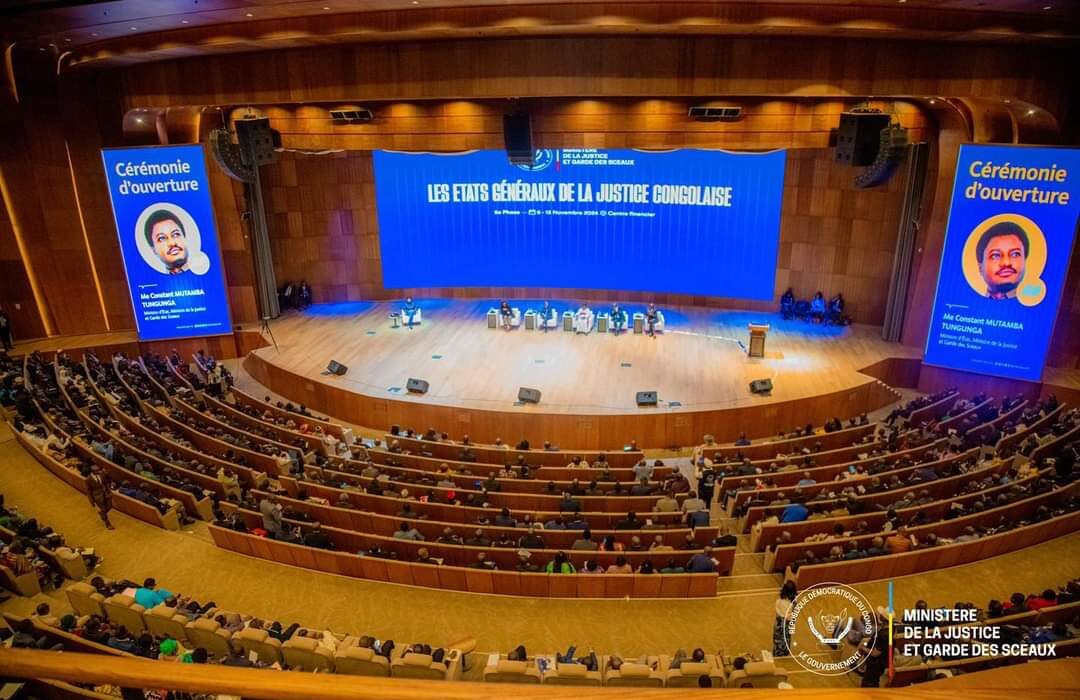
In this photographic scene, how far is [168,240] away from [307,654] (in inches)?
517

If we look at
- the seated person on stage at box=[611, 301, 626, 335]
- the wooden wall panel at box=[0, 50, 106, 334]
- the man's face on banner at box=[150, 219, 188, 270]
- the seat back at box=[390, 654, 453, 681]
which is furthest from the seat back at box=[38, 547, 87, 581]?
the seated person on stage at box=[611, 301, 626, 335]

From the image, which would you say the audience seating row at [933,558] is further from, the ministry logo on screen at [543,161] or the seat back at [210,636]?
the ministry logo on screen at [543,161]

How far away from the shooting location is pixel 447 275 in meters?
22.1

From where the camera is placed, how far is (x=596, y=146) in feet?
49.6

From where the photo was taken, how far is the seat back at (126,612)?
26.1ft

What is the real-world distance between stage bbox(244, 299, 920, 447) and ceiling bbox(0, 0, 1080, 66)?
22.4 feet

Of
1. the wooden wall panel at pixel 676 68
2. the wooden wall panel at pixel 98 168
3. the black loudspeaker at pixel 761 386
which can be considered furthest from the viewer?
the wooden wall panel at pixel 98 168

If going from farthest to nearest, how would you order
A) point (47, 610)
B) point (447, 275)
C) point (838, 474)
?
1. point (447, 275)
2. point (838, 474)
3. point (47, 610)

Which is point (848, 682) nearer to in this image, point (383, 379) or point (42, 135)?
point (383, 379)

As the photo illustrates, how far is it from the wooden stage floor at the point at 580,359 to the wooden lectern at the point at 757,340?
0.22 metres

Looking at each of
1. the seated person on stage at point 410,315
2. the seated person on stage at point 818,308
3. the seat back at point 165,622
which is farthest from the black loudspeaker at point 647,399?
the seat back at point 165,622

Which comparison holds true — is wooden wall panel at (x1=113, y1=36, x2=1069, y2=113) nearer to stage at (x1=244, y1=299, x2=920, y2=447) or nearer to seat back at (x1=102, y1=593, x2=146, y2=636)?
stage at (x1=244, y1=299, x2=920, y2=447)

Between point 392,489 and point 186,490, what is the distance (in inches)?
123

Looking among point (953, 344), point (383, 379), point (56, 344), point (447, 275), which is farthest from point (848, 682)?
point (56, 344)
